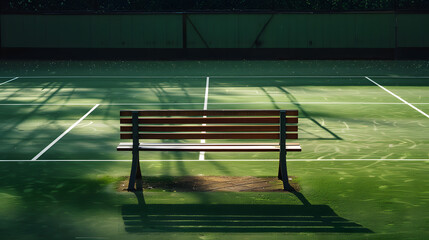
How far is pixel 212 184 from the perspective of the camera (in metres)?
9.50

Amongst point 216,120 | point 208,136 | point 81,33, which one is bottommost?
point 208,136

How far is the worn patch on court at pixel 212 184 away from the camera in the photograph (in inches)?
363

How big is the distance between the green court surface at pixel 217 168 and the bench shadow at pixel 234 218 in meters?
0.01

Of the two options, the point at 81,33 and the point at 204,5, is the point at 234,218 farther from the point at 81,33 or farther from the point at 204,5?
the point at 204,5

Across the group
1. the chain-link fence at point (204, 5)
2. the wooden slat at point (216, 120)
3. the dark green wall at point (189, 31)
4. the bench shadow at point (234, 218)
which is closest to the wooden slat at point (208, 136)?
the wooden slat at point (216, 120)

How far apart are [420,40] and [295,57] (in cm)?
480

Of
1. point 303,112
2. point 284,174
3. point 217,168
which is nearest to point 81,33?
point 303,112

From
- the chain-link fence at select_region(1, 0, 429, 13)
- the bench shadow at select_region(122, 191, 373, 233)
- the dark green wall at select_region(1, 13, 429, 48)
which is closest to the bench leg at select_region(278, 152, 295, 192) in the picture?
the bench shadow at select_region(122, 191, 373, 233)

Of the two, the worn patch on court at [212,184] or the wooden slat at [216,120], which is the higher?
the wooden slat at [216,120]

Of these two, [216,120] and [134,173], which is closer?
[216,120]

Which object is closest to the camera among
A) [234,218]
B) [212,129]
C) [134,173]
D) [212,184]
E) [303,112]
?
[234,218]

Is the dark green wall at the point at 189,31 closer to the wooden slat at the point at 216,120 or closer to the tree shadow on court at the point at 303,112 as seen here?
the tree shadow on court at the point at 303,112

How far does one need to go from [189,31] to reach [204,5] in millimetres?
1609

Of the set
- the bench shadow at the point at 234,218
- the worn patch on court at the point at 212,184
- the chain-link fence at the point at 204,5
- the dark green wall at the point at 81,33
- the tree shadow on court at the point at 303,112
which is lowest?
the bench shadow at the point at 234,218
